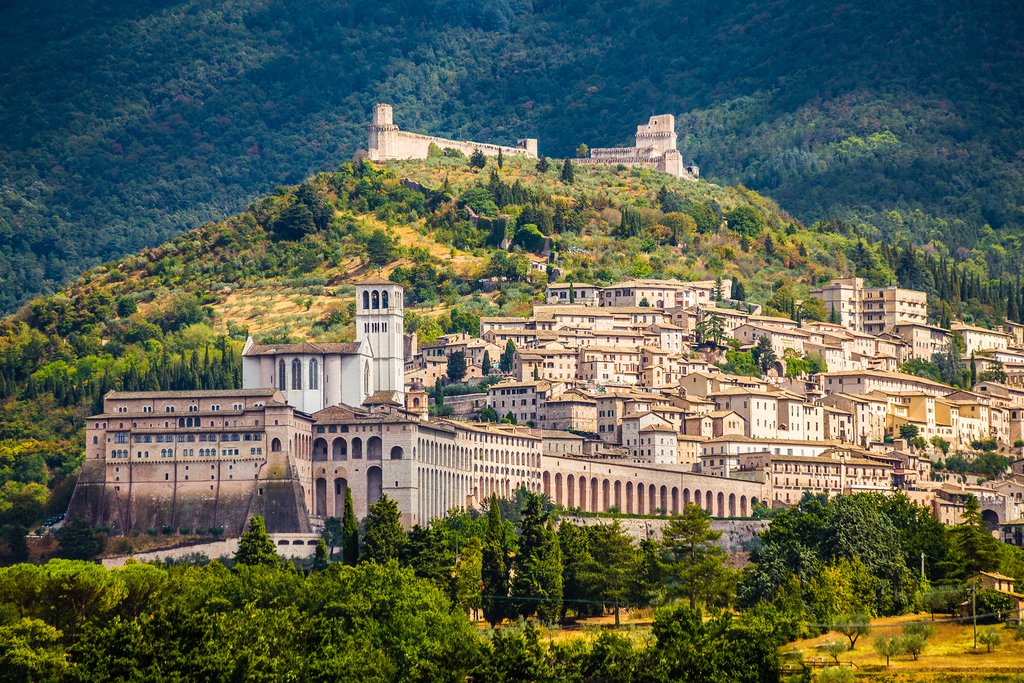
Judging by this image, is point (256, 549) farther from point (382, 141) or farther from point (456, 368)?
point (382, 141)

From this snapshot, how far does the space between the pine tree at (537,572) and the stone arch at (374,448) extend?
600 inches

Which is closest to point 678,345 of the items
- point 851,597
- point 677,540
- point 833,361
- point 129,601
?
point 833,361

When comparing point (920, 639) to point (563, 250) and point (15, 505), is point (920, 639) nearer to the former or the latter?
point (15, 505)

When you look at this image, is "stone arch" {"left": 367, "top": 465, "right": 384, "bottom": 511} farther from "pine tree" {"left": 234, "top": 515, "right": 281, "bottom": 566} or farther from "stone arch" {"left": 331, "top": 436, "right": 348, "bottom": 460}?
"pine tree" {"left": 234, "top": 515, "right": 281, "bottom": 566}

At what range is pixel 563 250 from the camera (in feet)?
550

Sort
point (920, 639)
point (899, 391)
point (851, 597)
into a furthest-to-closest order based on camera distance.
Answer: point (899, 391) < point (851, 597) < point (920, 639)

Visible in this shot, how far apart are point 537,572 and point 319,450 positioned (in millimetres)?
21586

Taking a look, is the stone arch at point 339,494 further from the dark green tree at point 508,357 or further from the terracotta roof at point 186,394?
the dark green tree at point 508,357

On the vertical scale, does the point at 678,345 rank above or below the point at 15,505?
above

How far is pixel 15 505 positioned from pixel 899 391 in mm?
56886

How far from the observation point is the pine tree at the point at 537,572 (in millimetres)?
95500

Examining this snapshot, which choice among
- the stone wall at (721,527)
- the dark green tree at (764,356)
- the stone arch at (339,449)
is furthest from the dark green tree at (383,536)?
the dark green tree at (764,356)

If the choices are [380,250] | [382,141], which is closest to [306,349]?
[380,250]

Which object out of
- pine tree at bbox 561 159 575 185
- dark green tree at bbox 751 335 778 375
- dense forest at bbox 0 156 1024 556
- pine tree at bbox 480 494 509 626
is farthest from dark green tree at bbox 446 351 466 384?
pine tree at bbox 561 159 575 185
